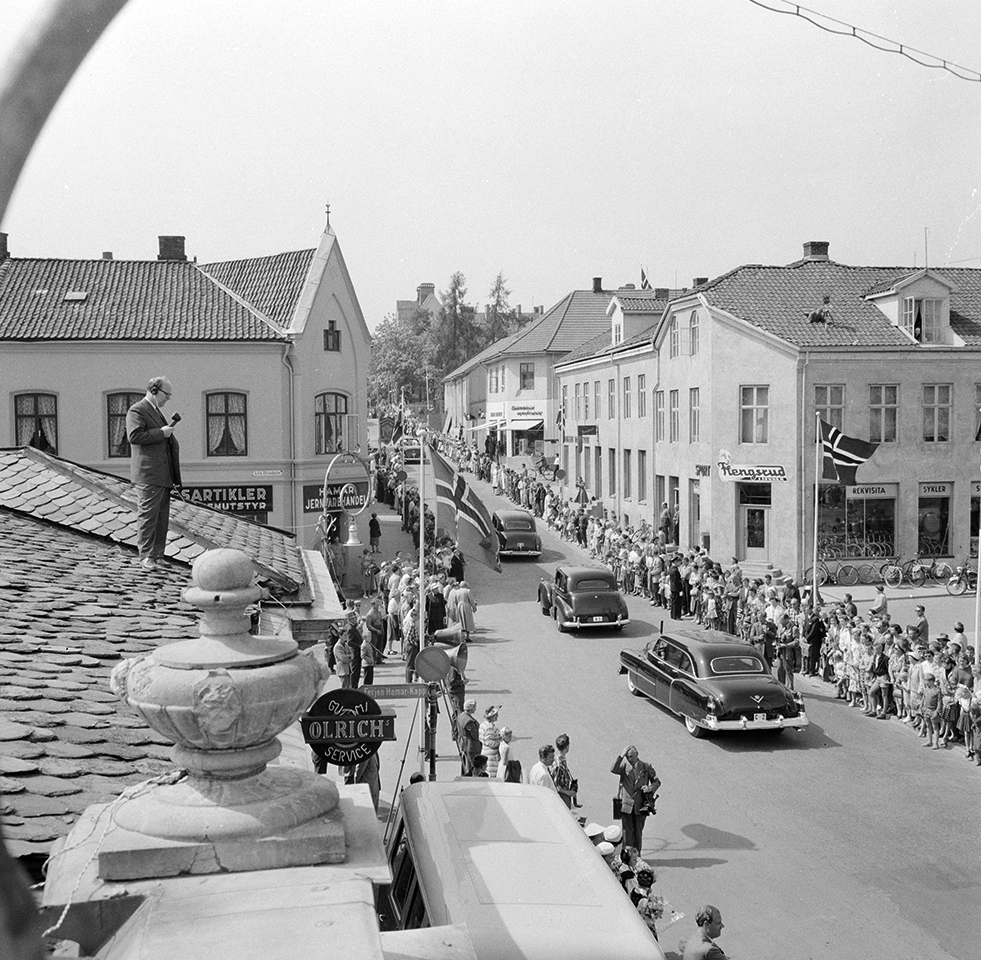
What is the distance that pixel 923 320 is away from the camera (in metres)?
36.5

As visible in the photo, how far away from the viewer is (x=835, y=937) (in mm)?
10984

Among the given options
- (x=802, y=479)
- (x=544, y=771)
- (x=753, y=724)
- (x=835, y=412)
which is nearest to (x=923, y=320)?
(x=835, y=412)

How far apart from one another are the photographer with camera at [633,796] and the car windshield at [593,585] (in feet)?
49.6

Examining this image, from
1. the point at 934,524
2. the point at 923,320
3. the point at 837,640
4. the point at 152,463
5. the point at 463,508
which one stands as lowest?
the point at 837,640

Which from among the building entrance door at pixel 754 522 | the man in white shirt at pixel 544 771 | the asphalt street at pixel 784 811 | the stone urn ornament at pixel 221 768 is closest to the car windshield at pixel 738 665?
the asphalt street at pixel 784 811

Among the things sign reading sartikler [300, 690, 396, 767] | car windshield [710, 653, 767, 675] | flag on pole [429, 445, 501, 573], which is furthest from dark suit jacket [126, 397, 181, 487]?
car windshield [710, 653, 767, 675]

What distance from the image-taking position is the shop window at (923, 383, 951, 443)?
35.8m

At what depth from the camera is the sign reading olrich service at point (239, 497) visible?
3522cm

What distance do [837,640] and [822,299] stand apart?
19.3 m

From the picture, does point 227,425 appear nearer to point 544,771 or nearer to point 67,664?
point 544,771

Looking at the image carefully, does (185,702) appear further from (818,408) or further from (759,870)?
(818,408)

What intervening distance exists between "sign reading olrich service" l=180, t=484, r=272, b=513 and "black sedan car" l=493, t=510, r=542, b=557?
28.6 ft

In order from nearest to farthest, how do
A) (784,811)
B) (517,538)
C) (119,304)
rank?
(784,811)
(119,304)
(517,538)

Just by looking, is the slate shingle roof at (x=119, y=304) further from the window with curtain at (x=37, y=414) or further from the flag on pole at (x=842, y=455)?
the flag on pole at (x=842, y=455)
